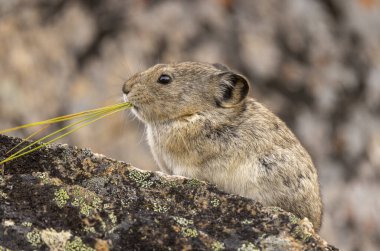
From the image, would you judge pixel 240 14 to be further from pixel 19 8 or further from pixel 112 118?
pixel 19 8

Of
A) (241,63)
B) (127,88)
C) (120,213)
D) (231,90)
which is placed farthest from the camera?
(241,63)

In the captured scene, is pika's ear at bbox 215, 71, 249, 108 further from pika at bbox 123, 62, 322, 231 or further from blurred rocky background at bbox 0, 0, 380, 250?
blurred rocky background at bbox 0, 0, 380, 250

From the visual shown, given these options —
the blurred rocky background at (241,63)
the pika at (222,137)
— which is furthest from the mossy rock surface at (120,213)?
the blurred rocky background at (241,63)

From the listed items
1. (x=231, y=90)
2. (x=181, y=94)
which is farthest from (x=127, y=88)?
(x=231, y=90)

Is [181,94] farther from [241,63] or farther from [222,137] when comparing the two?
Answer: [241,63]

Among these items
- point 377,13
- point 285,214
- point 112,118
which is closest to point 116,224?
point 285,214
